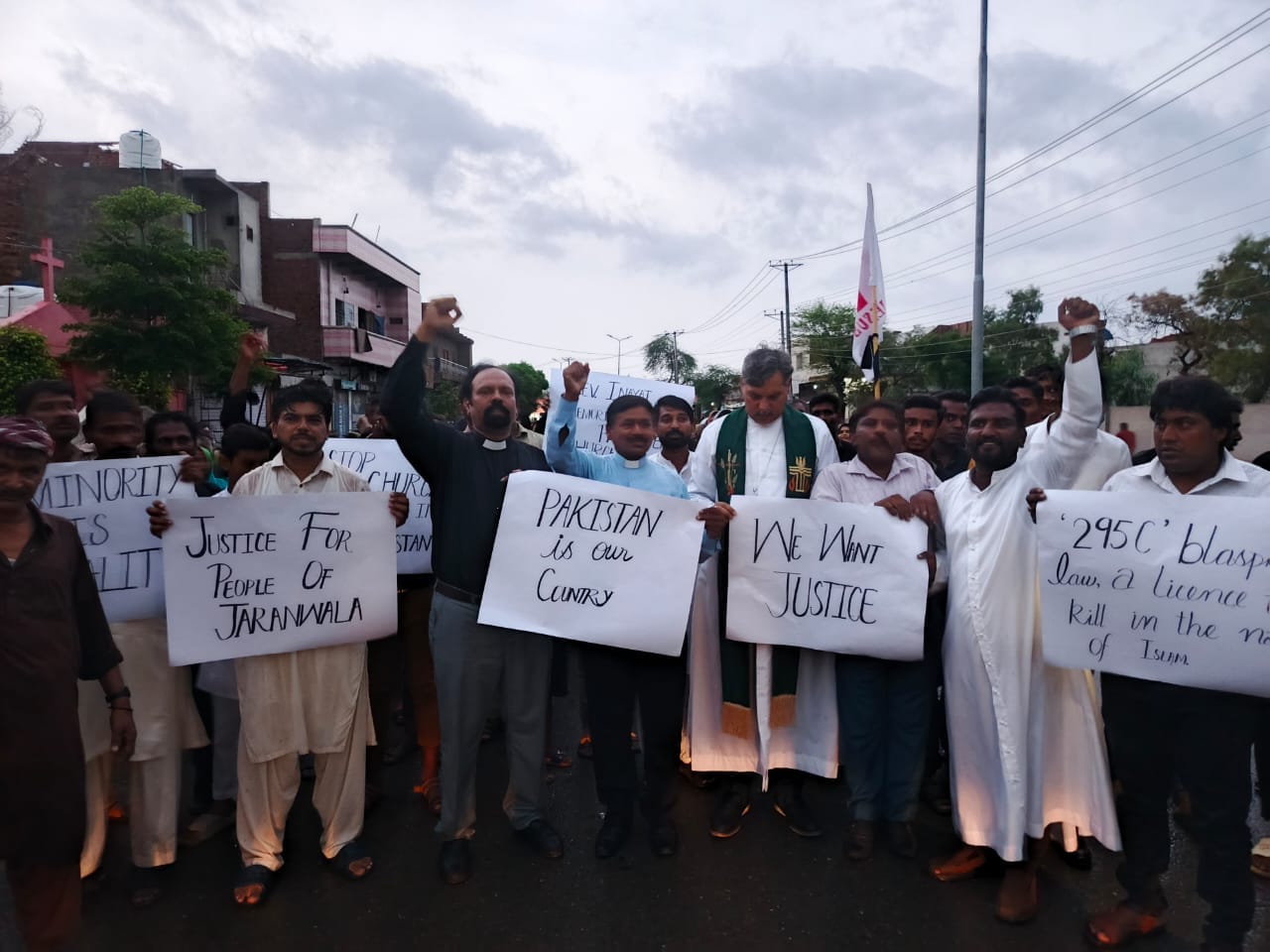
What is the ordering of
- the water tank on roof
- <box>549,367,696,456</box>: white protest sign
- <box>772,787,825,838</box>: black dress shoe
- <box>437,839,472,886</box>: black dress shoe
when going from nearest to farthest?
<box>437,839,472,886</box>: black dress shoe
<box>772,787,825,838</box>: black dress shoe
<box>549,367,696,456</box>: white protest sign
the water tank on roof

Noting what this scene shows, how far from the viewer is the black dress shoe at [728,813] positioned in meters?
3.95

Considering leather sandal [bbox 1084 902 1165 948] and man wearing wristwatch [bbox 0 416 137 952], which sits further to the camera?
leather sandal [bbox 1084 902 1165 948]

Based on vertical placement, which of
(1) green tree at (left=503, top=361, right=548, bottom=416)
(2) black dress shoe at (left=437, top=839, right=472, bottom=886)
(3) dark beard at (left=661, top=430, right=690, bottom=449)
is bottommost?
(2) black dress shoe at (left=437, top=839, right=472, bottom=886)

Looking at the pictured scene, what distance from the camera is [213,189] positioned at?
30656mm

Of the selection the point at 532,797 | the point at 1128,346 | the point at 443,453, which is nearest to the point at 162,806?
the point at 532,797

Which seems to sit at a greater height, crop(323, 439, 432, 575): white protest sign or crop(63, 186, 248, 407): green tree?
crop(63, 186, 248, 407): green tree

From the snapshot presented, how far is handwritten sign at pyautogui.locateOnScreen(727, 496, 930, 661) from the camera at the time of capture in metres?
3.65

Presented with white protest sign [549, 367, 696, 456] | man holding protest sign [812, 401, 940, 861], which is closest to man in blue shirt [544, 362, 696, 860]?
man holding protest sign [812, 401, 940, 861]

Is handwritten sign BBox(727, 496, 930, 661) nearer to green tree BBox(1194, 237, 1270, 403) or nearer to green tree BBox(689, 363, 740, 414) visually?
green tree BBox(1194, 237, 1270, 403)

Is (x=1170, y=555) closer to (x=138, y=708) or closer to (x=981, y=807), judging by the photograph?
(x=981, y=807)

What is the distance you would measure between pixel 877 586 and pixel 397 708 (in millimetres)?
3777

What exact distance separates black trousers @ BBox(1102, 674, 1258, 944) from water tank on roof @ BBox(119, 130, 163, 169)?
101 feet

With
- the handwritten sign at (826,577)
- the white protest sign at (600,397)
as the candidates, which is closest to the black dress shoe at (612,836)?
the handwritten sign at (826,577)

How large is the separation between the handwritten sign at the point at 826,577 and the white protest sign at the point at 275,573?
1578mm
